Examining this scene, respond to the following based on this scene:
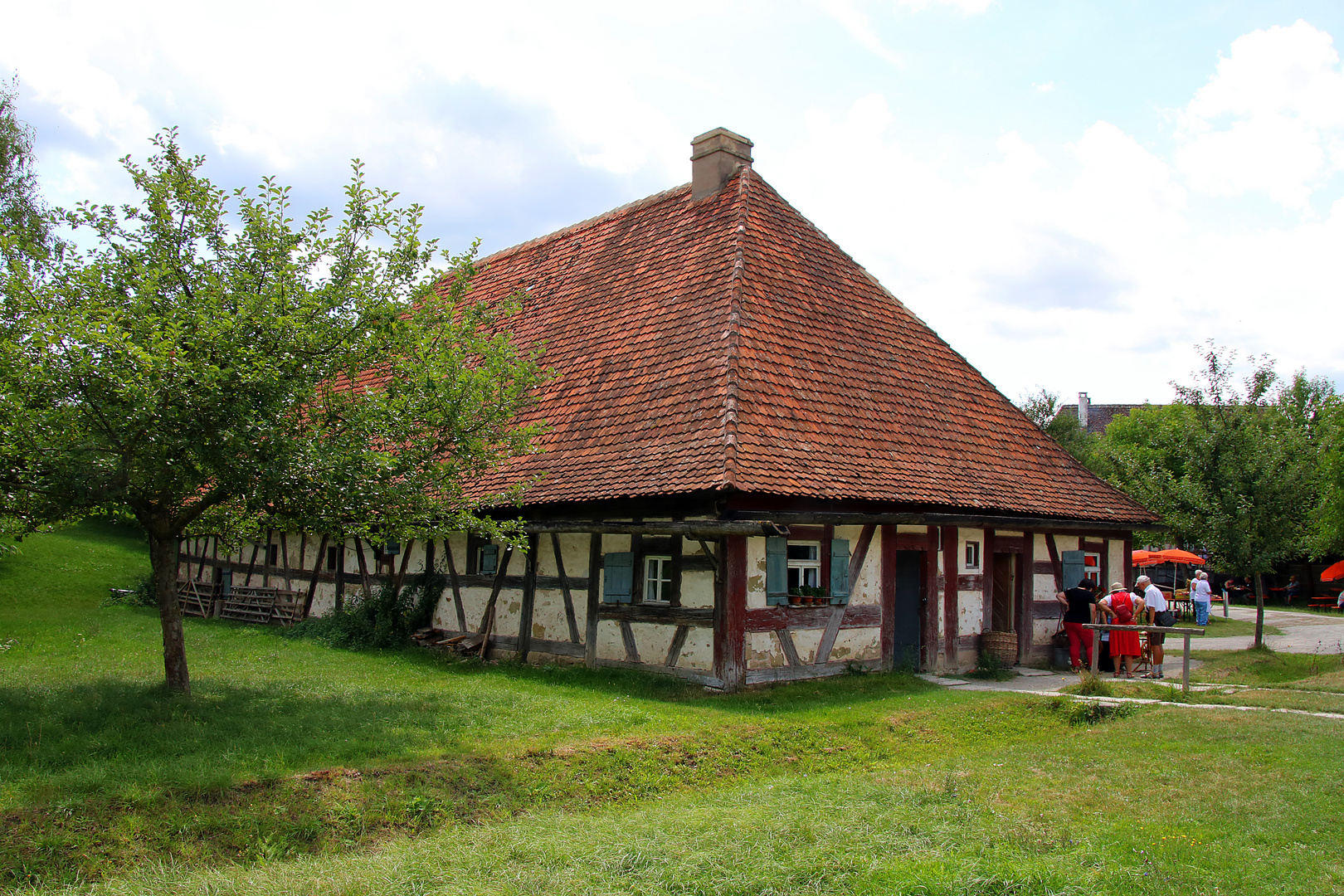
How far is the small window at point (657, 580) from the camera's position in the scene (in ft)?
40.3

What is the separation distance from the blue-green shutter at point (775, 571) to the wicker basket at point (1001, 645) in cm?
420

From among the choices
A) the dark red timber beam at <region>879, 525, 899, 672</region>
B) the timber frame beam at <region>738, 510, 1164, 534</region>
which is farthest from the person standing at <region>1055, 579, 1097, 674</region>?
the dark red timber beam at <region>879, 525, 899, 672</region>

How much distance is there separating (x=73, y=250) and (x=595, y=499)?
599 centimetres

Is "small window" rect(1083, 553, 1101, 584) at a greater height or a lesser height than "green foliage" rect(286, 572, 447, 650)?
greater

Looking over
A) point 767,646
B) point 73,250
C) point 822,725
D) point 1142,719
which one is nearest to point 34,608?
point 73,250

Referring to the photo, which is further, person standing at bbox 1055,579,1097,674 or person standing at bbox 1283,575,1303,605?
person standing at bbox 1283,575,1303,605

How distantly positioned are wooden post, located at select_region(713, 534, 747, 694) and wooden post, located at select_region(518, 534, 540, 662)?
3466 mm

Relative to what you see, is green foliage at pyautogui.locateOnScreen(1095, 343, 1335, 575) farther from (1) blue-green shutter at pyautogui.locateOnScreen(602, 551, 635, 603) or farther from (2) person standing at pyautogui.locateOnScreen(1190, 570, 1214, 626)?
(1) blue-green shutter at pyautogui.locateOnScreen(602, 551, 635, 603)

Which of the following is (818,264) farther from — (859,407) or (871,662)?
(871,662)

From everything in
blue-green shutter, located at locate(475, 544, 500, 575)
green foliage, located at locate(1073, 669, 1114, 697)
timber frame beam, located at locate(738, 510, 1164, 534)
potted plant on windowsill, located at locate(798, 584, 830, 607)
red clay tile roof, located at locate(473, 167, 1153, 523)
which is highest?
red clay tile roof, located at locate(473, 167, 1153, 523)

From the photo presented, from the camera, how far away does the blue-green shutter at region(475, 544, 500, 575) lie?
1460 cm

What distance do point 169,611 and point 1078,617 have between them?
40.5 feet

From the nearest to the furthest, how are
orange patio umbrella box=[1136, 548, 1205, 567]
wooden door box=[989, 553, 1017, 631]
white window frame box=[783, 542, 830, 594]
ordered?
white window frame box=[783, 542, 830, 594]
wooden door box=[989, 553, 1017, 631]
orange patio umbrella box=[1136, 548, 1205, 567]

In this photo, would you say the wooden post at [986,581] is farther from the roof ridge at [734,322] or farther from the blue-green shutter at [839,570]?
the roof ridge at [734,322]
